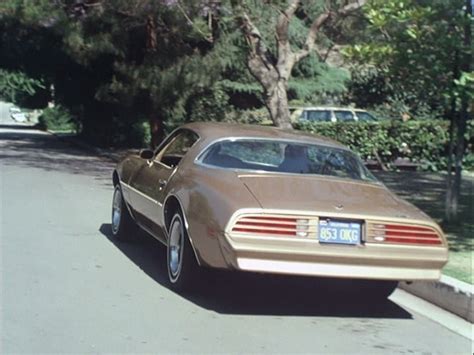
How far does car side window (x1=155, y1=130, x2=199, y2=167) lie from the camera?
854 centimetres

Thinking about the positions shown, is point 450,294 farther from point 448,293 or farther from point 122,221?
point 122,221

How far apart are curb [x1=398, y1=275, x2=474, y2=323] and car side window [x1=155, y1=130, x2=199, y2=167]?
2.61 meters

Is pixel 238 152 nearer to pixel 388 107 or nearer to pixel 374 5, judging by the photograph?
pixel 374 5

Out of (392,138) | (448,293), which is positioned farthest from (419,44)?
(392,138)

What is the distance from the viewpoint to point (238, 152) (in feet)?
26.1

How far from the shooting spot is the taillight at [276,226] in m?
6.56

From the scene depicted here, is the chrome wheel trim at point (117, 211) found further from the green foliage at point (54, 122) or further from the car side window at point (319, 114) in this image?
the green foliage at point (54, 122)

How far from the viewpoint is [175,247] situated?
7.62 meters

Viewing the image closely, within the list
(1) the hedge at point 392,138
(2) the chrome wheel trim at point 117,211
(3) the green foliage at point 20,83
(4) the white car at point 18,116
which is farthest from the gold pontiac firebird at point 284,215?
(4) the white car at point 18,116

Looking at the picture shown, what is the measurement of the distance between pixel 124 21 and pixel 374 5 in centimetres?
1262

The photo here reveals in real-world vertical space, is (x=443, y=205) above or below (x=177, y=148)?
below

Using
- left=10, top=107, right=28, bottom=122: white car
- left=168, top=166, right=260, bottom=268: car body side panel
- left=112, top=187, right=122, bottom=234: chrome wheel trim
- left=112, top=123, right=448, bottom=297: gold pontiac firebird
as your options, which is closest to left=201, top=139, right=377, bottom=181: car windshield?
left=112, top=123, right=448, bottom=297: gold pontiac firebird

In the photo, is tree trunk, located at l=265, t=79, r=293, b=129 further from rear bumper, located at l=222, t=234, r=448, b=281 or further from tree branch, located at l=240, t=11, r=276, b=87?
rear bumper, located at l=222, t=234, r=448, b=281

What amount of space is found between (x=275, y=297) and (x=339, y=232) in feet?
4.15
